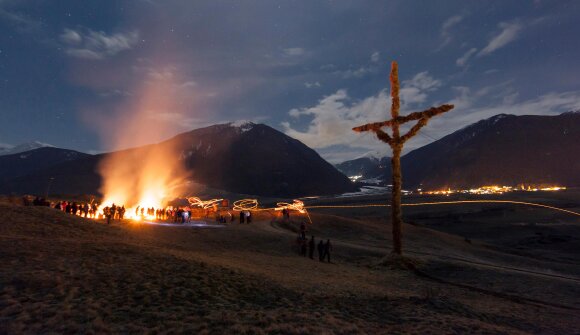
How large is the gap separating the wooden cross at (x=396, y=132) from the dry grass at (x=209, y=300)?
5.64m

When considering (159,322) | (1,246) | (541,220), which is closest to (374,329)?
(159,322)

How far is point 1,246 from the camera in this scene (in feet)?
48.8

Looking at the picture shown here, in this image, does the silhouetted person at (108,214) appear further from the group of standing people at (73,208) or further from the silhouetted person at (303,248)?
the silhouetted person at (303,248)

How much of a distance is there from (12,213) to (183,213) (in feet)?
68.3

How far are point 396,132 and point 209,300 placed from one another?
19809 mm

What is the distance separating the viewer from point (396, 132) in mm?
26406

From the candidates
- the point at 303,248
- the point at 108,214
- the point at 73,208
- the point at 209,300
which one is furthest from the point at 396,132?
the point at 73,208

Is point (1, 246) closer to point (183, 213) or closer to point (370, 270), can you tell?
point (370, 270)

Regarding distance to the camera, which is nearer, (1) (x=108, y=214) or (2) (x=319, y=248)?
(2) (x=319, y=248)

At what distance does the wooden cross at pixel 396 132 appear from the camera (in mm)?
25031

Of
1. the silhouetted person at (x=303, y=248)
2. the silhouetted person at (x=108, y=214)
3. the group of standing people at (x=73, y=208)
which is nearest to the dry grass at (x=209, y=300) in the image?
the silhouetted person at (x=303, y=248)

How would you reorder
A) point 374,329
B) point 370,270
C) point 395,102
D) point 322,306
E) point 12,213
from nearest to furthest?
point 374,329, point 322,306, point 370,270, point 12,213, point 395,102

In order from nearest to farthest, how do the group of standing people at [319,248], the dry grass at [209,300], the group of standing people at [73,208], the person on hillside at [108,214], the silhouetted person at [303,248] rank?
the dry grass at [209,300] → the group of standing people at [319,248] → the silhouetted person at [303,248] → the person on hillside at [108,214] → the group of standing people at [73,208]

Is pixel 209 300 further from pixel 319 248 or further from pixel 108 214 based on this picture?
pixel 108 214
